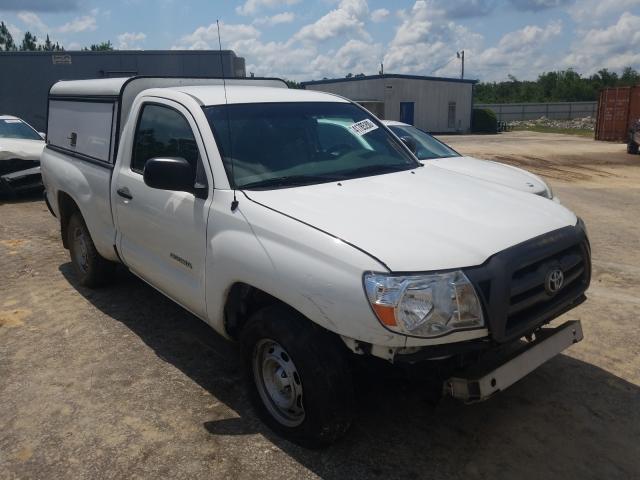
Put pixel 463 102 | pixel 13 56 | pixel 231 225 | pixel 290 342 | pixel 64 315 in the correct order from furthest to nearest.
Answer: pixel 463 102, pixel 13 56, pixel 64 315, pixel 231 225, pixel 290 342

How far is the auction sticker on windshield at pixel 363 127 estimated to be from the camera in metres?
4.25

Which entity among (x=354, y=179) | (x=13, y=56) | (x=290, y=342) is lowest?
(x=290, y=342)

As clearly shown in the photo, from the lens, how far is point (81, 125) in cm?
527

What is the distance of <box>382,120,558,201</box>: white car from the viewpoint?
6782 mm

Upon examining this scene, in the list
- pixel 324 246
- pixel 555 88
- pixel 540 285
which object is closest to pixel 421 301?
pixel 324 246

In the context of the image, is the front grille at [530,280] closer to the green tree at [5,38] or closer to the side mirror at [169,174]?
the side mirror at [169,174]

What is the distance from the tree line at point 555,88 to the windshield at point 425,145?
72.9 m

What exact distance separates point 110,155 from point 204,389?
2076 millimetres

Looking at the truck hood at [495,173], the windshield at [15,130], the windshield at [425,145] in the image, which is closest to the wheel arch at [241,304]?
the truck hood at [495,173]

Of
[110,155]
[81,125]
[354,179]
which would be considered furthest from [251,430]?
[81,125]

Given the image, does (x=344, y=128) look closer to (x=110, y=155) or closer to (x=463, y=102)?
(x=110, y=155)

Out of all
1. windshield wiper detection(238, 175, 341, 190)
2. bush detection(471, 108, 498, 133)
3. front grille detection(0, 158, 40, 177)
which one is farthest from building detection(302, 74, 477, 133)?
windshield wiper detection(238, 175, 341, 190)

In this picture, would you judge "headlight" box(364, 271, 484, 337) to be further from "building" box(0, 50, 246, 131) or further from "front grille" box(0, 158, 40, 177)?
"building" box(0, 50, 246, 131)

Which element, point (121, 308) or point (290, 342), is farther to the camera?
point (121, 308)
